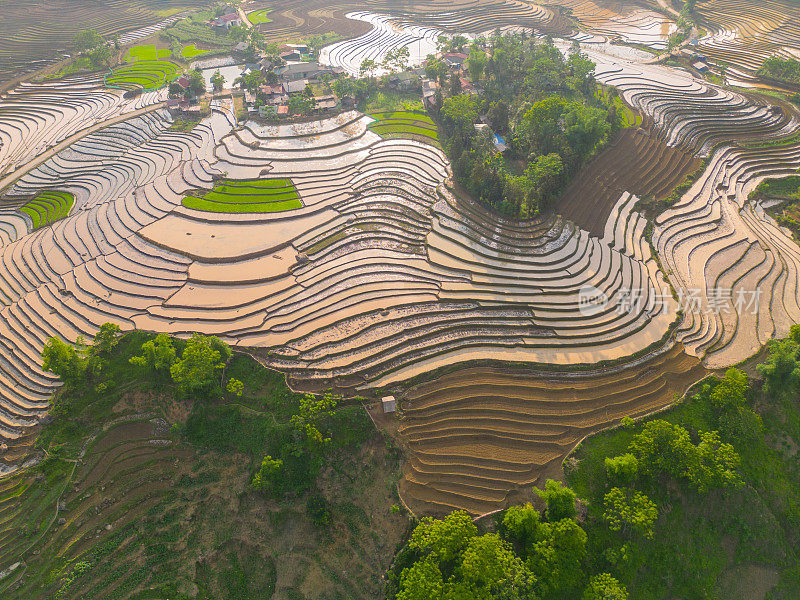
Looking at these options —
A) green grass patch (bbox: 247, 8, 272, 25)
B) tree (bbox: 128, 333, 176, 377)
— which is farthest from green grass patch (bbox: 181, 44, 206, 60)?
tree (bbox: 128, 333, 176, 377)

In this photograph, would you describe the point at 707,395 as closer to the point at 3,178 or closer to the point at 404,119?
the point at 404,119

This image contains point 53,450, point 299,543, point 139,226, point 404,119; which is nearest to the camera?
point 299,543

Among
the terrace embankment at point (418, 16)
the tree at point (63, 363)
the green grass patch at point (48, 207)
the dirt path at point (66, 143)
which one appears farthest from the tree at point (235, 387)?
the terrace embankment at point (418, 16)

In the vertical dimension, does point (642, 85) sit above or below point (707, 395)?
above

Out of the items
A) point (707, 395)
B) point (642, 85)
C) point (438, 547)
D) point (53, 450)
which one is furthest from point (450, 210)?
point (642, 85)

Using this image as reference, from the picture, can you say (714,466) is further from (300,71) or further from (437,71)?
(300,71)

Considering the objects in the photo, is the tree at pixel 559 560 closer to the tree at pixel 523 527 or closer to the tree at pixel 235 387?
the tree at pixel 523 527

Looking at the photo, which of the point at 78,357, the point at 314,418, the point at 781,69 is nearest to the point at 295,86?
the point at 78,357

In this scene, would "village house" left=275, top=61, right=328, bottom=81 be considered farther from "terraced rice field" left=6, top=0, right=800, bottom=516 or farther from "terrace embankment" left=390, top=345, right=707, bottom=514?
"terrace embankment" left=390, top=345, right=707, bottom=514
